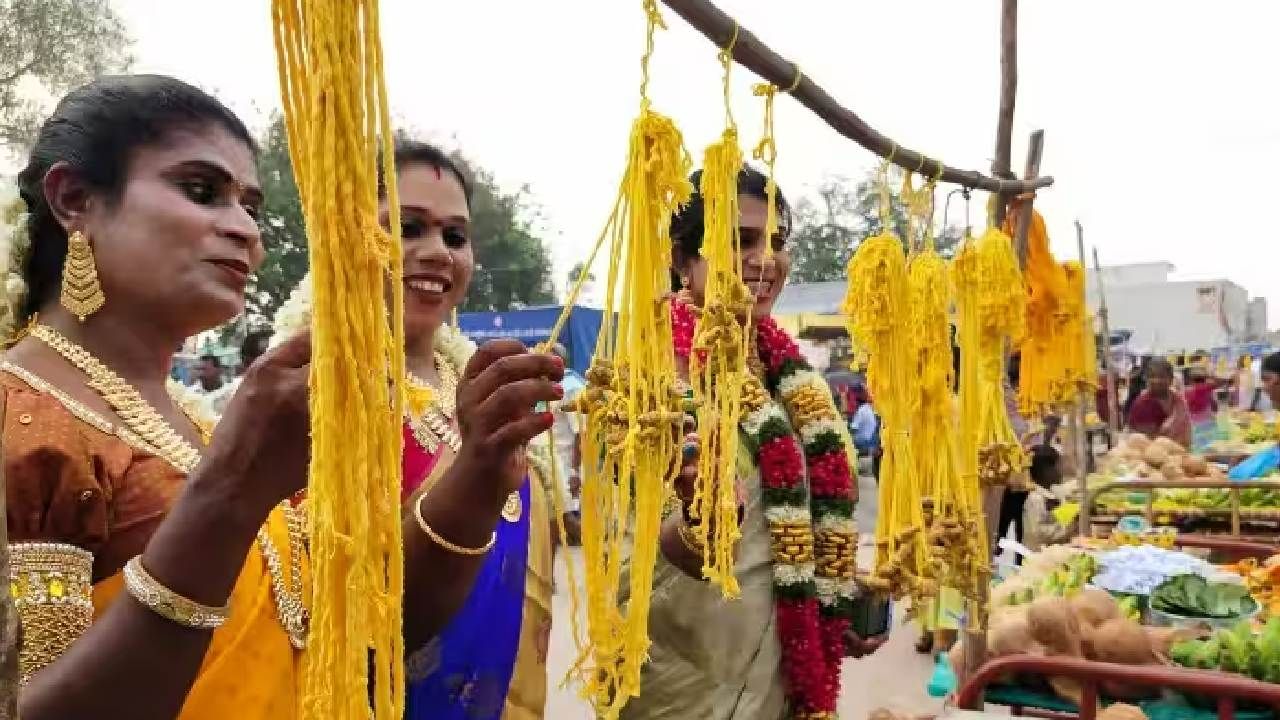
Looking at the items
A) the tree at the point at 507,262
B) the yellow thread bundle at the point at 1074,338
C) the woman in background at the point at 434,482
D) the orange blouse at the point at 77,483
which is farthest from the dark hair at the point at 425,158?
the tree at the point at 507,262

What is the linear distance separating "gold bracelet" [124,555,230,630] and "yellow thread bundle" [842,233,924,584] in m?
1.80

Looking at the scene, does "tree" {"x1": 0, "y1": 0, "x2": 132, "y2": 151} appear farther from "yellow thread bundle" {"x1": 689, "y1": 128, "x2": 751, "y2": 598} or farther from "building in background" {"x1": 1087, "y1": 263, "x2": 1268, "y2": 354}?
"building in background" {"x1": 1087, "y1": 263, "x2": 1268, "y2": 354}

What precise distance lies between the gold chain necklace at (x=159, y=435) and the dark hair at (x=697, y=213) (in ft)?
4.37

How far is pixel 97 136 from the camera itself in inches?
47.1

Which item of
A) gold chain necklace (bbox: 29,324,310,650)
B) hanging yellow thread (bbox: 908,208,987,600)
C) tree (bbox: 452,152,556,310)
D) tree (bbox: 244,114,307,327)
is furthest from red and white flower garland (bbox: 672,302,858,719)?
tree (bbox: 452,152,556,310)

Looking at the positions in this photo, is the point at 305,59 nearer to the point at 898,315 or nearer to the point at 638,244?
the point at 638,244

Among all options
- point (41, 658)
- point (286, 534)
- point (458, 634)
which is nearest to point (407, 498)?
point (458, 634)

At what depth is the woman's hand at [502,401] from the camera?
3.81ft

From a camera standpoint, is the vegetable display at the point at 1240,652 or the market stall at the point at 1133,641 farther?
the vegetable display at the point at 1240,652

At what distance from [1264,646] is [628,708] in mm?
2018

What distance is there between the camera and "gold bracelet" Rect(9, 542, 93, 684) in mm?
943

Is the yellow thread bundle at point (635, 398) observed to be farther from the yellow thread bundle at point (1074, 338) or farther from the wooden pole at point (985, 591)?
the yellow thread bundle at point (1074, 338)

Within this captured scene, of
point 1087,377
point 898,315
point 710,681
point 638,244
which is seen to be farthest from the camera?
point 1087,377

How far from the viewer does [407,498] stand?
164 cm
